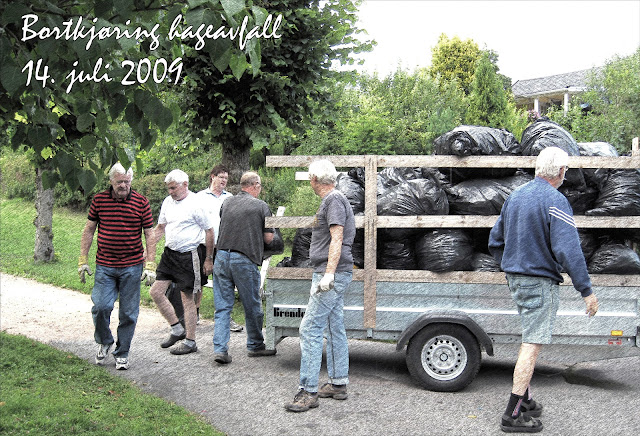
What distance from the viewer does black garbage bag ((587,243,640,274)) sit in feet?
18.7

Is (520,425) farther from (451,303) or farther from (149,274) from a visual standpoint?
(149,274)

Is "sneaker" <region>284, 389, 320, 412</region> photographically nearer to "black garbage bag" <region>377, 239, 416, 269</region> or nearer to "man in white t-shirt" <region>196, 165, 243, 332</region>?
"black garbage bag" <region>377, 239, 416, 269</region>

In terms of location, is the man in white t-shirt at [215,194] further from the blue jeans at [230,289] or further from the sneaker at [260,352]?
the sneaker at [260,352]

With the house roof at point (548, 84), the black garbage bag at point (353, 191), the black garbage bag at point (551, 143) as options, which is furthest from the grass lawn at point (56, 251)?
the house roof at point (548, 84)

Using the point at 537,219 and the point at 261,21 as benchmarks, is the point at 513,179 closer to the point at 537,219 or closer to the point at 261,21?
the point at 537,219

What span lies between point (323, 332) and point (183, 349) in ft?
6.99

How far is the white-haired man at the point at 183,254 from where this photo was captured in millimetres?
7137

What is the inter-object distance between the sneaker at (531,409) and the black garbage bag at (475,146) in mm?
2093

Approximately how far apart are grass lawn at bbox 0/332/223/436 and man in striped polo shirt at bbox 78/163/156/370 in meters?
0.39

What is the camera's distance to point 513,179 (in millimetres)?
6211

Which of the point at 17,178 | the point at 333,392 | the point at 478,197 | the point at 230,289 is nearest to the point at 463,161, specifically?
the point at 478,197

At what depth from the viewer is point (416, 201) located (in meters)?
6.02

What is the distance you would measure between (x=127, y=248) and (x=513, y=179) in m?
3.58

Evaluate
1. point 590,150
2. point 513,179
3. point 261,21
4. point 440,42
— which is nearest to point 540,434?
point 513,179
